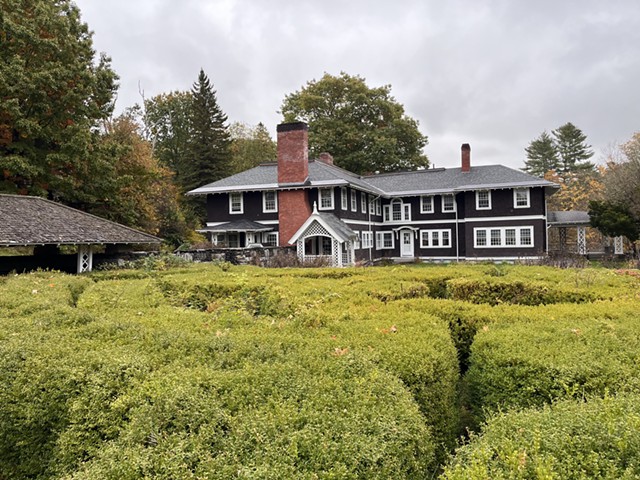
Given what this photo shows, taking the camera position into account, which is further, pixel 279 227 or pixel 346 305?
pixel 279 227

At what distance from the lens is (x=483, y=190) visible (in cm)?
3259

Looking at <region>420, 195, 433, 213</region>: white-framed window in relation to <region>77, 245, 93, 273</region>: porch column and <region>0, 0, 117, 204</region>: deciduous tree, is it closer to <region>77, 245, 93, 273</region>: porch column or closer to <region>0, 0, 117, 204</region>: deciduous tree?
<region>0, 0, 117, 204</region>: deciduous tree

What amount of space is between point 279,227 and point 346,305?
22498mm

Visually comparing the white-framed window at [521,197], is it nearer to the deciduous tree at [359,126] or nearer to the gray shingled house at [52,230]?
the deciduous tree at [359,126]

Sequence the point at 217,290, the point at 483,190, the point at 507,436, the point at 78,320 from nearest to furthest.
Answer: the point at 507,436 < the point at 78,320 < the point at 217,290 < the point at 483,190

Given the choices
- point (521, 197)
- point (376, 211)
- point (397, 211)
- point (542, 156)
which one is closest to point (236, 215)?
point (376, 211)

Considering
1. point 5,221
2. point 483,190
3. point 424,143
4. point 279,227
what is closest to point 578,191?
point 424,143

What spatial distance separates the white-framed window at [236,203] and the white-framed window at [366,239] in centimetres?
897

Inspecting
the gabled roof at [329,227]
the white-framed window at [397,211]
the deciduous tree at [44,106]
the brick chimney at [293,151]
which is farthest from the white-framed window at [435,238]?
the deciduous tree at [44,106]

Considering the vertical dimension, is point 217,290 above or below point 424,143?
below

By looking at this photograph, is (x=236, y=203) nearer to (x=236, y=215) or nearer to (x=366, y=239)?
(x=236, y=215)

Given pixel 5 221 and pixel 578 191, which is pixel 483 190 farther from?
pixel 5 221

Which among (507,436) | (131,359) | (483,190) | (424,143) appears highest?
(424,143)

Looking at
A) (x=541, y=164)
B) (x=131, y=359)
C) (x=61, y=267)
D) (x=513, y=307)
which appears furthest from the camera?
Answer: (x=541, y=164)
